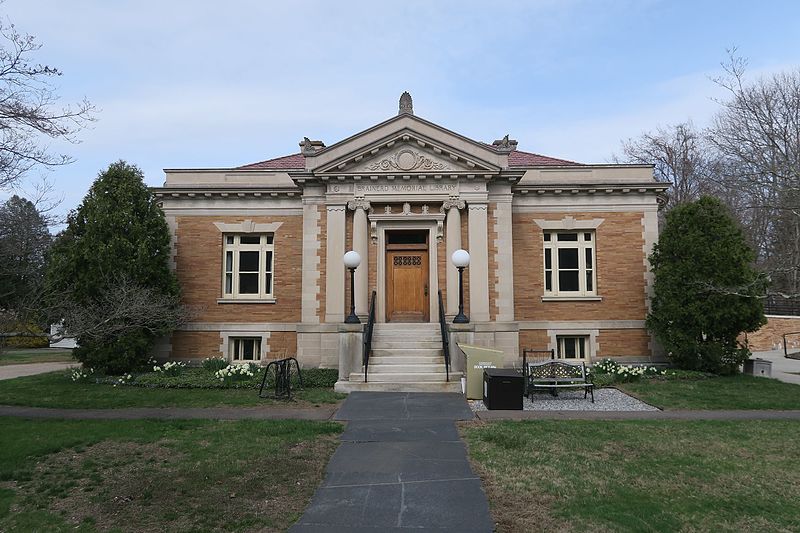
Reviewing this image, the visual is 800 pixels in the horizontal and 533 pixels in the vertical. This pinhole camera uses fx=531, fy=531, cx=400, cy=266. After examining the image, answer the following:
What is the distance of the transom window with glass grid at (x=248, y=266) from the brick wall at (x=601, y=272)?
27.2 feet

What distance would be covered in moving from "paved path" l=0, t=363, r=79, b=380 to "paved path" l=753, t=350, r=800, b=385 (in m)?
23.6

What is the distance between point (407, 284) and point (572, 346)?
591 centimetres

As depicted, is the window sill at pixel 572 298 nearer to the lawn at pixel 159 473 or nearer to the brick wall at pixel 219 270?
the brick wall at pixel 219 270

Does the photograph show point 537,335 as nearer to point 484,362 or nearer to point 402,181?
point 484,362

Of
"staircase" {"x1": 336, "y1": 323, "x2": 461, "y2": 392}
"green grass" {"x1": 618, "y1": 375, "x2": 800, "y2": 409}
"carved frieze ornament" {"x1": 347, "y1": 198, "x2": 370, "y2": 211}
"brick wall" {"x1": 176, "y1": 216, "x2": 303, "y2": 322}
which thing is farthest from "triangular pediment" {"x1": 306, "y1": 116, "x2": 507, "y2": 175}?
"green grass" {"x1": 618, "y1": 375, "x2": 800, "y2": 409}

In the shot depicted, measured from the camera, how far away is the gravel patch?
36.3ft

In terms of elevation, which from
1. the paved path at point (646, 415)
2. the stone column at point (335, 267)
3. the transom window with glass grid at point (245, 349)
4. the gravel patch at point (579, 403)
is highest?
the stone column at point (335, 267)

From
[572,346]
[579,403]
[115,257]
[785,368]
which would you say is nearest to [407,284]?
[572,346]

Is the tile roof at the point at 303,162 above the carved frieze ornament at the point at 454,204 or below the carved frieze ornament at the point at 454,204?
above

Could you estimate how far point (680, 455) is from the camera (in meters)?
7.32

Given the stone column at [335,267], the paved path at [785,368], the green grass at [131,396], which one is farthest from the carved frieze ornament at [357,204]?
the paved path at [785,368]

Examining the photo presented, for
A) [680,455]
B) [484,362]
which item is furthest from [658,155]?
[680,455]

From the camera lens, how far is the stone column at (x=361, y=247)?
52.2 ft

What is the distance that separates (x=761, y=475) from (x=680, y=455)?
1007 millimetres
